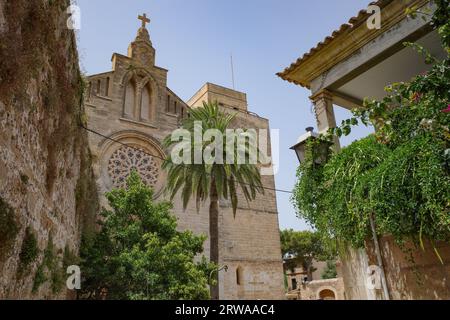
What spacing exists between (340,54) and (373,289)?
3705mm

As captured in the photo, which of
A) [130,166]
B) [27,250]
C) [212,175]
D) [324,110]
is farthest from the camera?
[130,166]

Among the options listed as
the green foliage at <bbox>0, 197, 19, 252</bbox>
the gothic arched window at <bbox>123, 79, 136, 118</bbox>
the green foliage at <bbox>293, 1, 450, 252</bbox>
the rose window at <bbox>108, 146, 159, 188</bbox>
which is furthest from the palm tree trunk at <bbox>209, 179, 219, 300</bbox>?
the green foliage at <bbox>0, 197, 19, 252</bbox>

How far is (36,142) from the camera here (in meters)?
5.22

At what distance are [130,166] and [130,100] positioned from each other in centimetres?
375

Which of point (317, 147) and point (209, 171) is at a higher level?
point (209, 171)

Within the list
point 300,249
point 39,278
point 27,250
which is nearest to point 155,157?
point 39,278

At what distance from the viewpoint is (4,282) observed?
417 centimetres

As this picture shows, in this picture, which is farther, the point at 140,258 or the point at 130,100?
the point at 130,100

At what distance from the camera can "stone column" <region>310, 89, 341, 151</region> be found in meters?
6.09

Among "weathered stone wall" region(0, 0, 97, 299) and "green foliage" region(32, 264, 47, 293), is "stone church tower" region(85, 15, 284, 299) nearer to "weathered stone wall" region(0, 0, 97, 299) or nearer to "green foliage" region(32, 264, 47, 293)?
"weathered stone wall" region(0, 0, 97, 299)

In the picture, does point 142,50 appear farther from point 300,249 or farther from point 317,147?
point 300,249

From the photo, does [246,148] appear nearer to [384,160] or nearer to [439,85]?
[384,160]

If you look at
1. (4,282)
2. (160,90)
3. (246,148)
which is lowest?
(4,282)

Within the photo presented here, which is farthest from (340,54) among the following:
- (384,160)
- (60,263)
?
(60,263)
